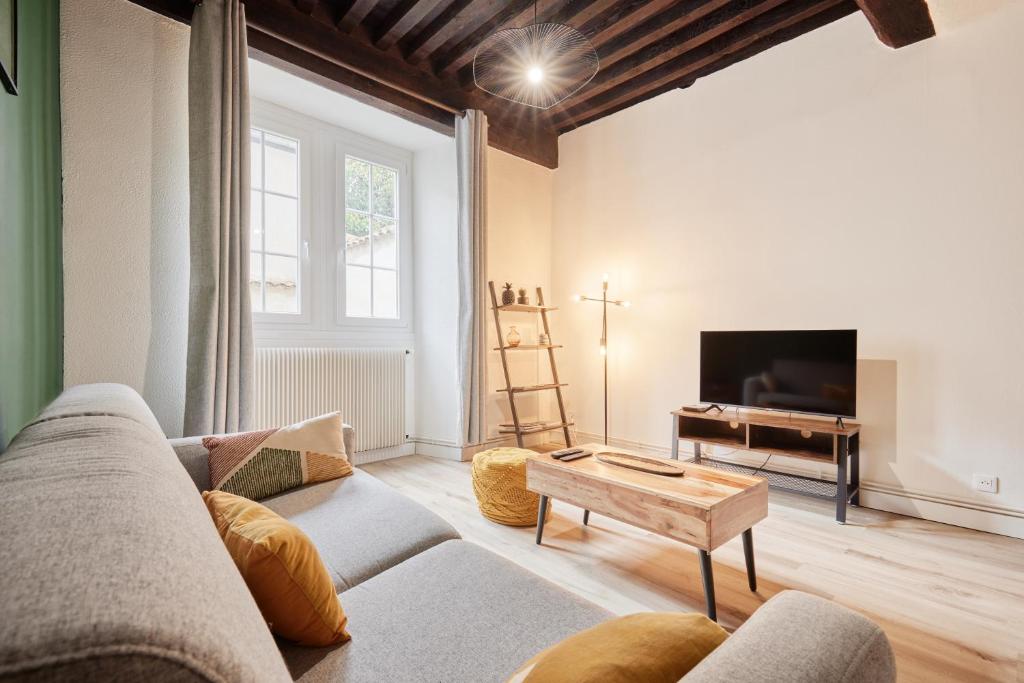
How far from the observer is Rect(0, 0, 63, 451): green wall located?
143 cm

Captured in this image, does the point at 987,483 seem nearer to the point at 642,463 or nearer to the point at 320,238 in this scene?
the point at 642,463

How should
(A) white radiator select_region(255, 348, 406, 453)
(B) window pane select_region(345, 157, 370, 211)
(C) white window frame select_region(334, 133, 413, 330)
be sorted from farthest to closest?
(B) window pane select_region(345, 157, 370, 211) < (C) white window frame select_region(334, 133, 413, 330) < (A) white radiator select_region(255, 348, 406, 453)

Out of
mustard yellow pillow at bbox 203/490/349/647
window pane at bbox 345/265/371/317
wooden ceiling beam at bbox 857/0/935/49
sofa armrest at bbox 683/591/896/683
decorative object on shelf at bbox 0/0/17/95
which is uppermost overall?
wooden ceiling beam at bbox 857/0/935/49

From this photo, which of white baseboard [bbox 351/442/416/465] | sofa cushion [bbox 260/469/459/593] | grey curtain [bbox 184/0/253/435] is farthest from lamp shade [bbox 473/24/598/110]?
white baseboard [bbox 351/442/416/465]

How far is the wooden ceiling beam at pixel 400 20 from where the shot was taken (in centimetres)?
299

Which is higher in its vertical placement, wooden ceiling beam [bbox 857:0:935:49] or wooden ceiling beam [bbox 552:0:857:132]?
wooden ceiling beam [bbox 552:0:857:132]

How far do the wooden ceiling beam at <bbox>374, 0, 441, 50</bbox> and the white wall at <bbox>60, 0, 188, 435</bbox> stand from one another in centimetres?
116

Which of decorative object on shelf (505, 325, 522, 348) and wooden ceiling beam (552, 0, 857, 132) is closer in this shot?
wooden ceiling beam (552, 0, 857, 132)

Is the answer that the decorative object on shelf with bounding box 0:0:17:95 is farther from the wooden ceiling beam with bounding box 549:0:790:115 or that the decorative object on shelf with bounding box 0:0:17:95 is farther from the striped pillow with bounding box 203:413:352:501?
the wooden ceiling beam with bounding box 549:0:790:115

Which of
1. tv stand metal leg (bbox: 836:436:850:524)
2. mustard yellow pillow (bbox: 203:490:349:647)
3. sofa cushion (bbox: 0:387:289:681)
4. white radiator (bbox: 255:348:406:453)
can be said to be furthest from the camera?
white radiator (bbox: 255:348:406:453)

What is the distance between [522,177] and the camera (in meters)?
4.50

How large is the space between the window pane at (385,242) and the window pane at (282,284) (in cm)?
69

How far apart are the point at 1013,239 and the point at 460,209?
3325 millimetres

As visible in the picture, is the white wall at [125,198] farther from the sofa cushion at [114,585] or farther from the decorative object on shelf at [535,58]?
the sofa cushion at [114,585]
